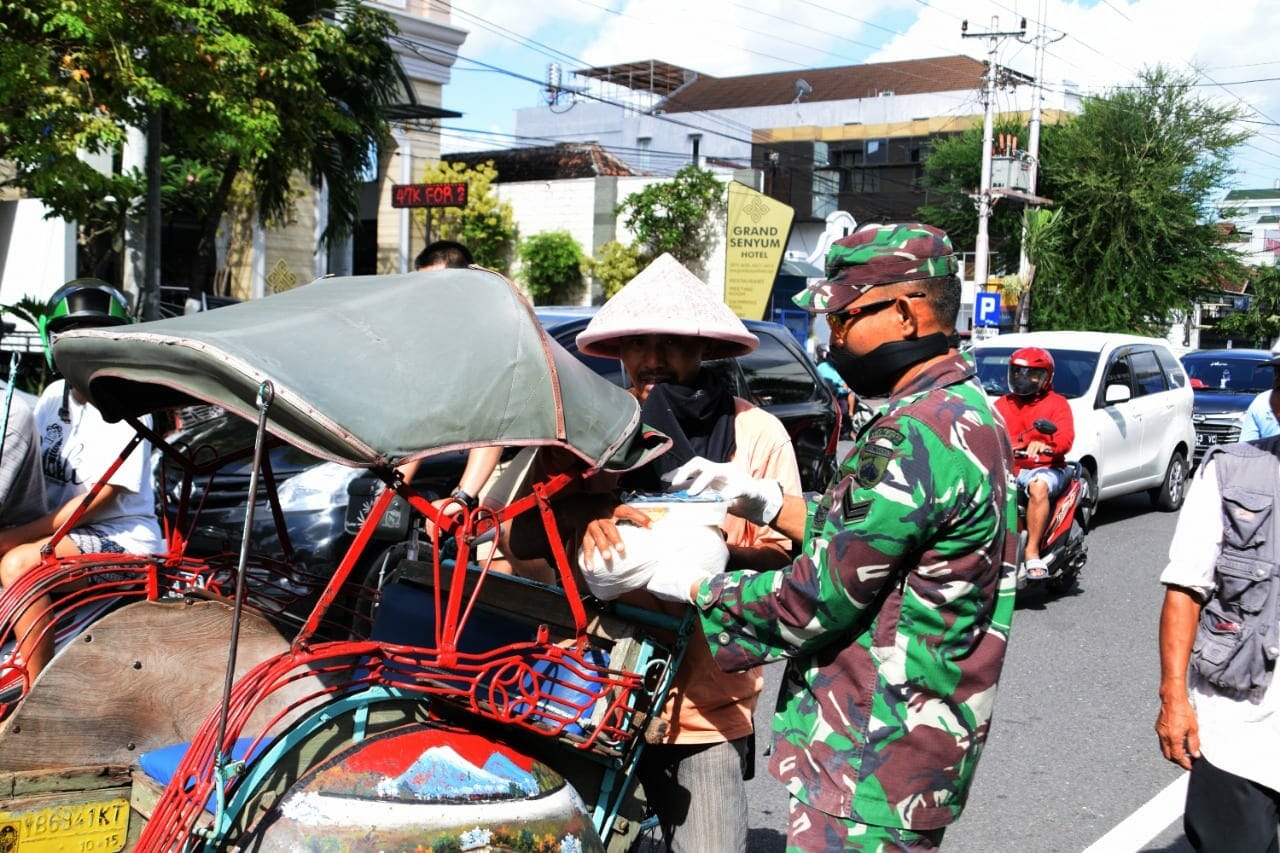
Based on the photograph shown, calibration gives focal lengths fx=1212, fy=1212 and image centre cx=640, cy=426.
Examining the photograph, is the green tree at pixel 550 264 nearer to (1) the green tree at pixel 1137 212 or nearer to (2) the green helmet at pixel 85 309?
(1) the green tree at pixel 1137 212

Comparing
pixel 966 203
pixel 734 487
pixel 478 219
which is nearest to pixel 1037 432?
pixel 734 487

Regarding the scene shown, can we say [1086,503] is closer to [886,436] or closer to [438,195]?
[886,436]

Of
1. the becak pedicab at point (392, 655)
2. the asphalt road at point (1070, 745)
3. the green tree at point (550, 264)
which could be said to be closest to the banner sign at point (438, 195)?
the green tree at point (550, 264)

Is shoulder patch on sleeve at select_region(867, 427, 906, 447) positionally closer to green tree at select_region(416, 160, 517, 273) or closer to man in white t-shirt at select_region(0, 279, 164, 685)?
man in white t-shirt at select_region(0, 279, 164, 685)

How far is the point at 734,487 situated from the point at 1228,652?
1.42 meters

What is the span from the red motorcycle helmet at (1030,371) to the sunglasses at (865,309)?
22.1 feet

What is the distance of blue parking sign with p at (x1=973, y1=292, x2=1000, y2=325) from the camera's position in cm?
2709

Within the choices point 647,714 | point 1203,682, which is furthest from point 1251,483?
point 647,714

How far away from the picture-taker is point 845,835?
7.79 ft

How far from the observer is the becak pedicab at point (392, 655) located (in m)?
2.26

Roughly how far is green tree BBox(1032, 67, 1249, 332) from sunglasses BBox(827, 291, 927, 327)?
3259cm

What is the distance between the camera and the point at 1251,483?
3.16 m

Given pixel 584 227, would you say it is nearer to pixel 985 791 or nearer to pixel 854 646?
pixel 985 791

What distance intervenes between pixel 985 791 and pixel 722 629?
128 inches
